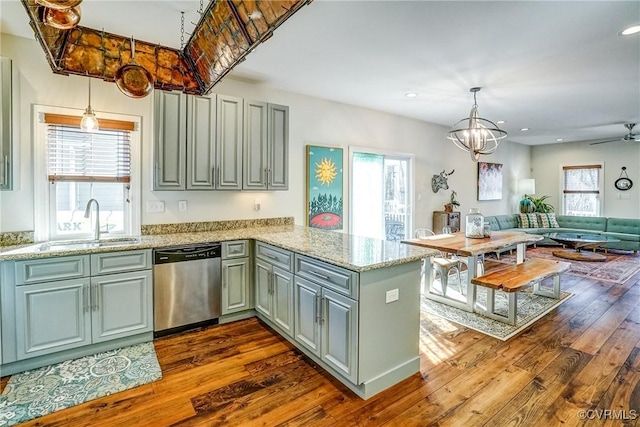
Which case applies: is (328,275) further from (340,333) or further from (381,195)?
(381,195)

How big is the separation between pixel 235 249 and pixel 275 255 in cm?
56

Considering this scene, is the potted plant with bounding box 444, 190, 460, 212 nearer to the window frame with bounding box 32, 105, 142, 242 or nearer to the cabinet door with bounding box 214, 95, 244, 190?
the cabinet door with bounding box 214, 95, 244, 190

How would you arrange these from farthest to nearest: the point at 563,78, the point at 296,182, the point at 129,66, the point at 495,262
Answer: the point at 495,262 → the point at 296,182 → the point at 563,78 → the point at 129,66

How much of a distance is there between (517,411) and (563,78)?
3.56 metres

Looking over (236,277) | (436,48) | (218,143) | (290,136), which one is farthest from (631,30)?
(236,277)

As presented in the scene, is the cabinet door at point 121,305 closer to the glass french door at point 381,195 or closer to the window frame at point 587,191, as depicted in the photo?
the glass french door at point 381,195

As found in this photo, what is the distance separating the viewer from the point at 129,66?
6.63 ft

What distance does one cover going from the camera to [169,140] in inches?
125

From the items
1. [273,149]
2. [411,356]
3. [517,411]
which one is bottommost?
[517,411]

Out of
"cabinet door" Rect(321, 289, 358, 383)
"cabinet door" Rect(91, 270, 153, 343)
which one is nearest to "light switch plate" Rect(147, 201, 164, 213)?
"cabinet door" Rect(91, 270, 153, 343)

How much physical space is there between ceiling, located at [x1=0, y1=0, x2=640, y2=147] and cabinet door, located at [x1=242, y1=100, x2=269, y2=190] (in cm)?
42

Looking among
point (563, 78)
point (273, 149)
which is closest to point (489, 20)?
point (563, 78)

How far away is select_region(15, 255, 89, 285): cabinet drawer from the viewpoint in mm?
2391

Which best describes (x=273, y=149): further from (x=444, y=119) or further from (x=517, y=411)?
(x=444, y=119)
